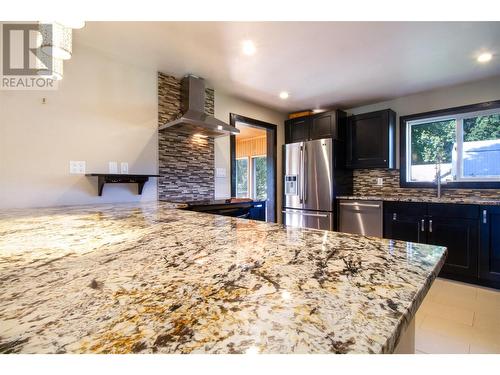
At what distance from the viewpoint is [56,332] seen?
1.01ft

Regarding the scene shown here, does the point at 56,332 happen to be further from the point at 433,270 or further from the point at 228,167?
the point at 228,167

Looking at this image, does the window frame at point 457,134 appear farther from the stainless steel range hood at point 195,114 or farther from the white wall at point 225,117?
the stainless steel range hood at point 195,114

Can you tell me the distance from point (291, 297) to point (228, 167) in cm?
302

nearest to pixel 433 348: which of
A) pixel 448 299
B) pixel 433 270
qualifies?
pixel 448 299

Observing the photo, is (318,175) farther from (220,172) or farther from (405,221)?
(220,172)

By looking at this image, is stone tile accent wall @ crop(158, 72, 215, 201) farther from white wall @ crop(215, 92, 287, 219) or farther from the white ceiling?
the white ceiling

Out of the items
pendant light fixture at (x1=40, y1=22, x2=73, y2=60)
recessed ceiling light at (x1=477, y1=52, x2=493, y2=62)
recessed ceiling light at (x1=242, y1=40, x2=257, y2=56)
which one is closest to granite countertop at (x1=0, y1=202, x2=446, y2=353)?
pendant light fixture at (x1=40, y1=22, x2=73, y2=60)

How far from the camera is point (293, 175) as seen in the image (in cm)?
382

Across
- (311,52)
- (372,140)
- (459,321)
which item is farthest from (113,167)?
(372,140)

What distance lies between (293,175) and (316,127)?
0.83 meters

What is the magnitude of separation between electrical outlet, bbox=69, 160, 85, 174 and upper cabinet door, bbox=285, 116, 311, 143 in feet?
9.97

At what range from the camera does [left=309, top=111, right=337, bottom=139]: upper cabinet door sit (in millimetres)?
3559

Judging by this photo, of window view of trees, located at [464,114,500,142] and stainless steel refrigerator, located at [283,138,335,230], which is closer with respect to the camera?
window view of trees, located at [464,114,500,142]
